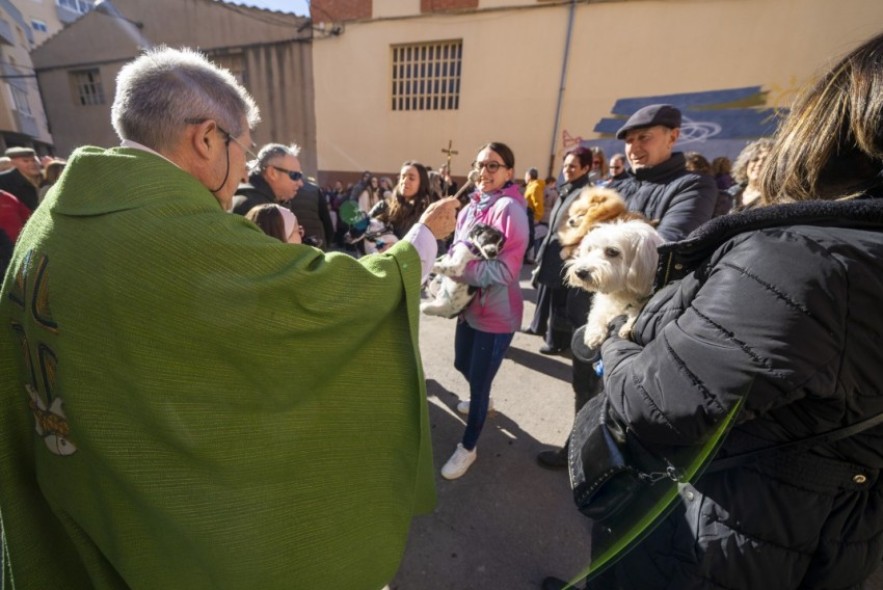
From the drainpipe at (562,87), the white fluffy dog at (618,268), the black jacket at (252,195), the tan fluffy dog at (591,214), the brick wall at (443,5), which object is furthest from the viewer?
the brick wall at (443,5)

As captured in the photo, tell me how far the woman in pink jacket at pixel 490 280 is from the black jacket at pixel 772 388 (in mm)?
1148

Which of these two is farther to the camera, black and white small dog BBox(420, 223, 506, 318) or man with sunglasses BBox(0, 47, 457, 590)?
black and white small dog BBox(420, 223, 506, 318)

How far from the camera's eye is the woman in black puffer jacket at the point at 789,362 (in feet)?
2.34

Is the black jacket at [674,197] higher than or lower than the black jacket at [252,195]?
higher

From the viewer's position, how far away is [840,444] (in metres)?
0.84

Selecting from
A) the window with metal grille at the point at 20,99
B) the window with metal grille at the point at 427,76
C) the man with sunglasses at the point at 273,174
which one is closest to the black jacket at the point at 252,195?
the man with sunglasses at the point at 273,174

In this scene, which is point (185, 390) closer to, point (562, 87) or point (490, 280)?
point (490, 280)

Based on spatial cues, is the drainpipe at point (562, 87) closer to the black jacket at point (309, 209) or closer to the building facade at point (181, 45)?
the building facade at point (181, 45)

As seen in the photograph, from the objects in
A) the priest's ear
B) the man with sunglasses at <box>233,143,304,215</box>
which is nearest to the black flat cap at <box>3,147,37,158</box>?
the man with sunglasses at <box>233,143,304,215</box>

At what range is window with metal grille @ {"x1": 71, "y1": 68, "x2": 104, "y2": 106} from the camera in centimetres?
1778

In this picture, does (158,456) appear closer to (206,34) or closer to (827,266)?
(827,266)

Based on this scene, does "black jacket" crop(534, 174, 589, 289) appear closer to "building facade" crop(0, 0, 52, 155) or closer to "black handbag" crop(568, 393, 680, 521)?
"black handbag" crop(568, 393, 680, 521)

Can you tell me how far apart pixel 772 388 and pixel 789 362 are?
7cm

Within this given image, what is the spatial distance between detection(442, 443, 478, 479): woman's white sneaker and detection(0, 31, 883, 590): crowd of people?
131 centimetres
